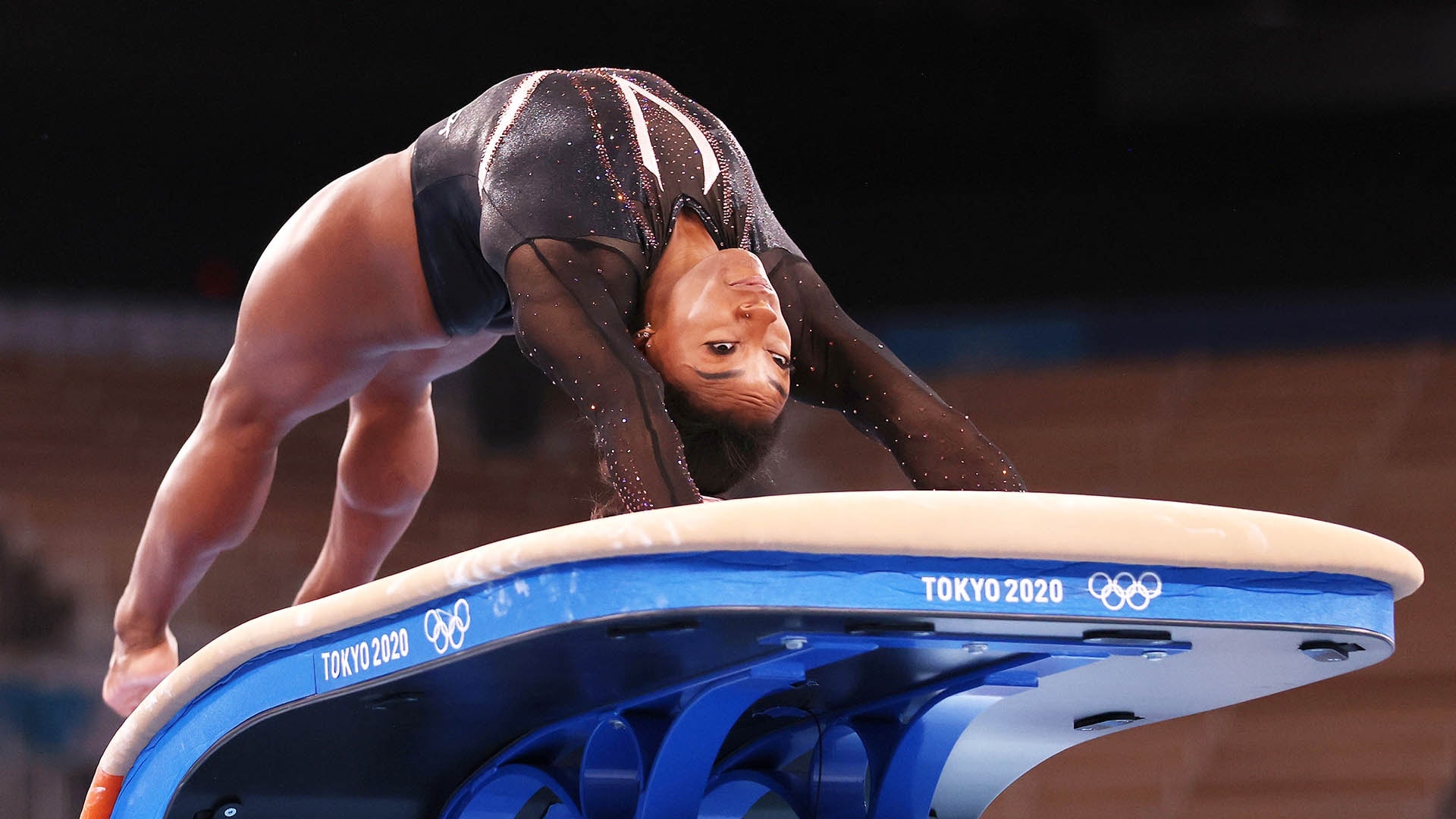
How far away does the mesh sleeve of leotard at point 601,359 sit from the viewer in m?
1.48

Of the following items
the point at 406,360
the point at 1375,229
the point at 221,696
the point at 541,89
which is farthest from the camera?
the point at 1375,229

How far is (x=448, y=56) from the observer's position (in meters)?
4.88

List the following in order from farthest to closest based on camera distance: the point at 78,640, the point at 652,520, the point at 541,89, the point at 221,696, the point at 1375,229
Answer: the point at 1375,229, the point at 78,640, the point at 541,89, the point at 221,696, the point at 652,520

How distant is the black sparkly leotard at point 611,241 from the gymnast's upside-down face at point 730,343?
0.06 m

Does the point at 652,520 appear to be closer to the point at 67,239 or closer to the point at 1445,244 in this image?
the point at 67,239

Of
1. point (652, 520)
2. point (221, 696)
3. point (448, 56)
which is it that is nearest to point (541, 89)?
point (221, 696)

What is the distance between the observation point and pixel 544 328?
1658 millimetres

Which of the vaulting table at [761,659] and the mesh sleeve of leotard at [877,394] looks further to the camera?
the mesh sleeve of leotard at [877,394]

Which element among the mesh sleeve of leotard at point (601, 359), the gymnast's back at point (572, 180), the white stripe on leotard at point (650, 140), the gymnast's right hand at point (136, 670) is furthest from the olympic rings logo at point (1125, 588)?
the gymnast's right hand at point (136, 670)

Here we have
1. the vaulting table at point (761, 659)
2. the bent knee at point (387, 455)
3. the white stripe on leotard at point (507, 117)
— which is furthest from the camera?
the bent knee at point (387, 455)

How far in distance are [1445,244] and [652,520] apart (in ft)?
15.3

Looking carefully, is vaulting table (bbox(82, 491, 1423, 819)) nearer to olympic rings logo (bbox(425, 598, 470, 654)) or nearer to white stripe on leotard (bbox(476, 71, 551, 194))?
olympic rings logo (bbox(425, 598, 470, 654))

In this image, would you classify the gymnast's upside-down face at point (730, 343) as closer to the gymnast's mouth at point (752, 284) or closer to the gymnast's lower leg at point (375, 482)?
the gymnast's mouth at point (752, 284)

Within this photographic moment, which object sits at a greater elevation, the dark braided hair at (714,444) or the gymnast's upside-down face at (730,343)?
the gymnast's upside-down face at (730,343)
